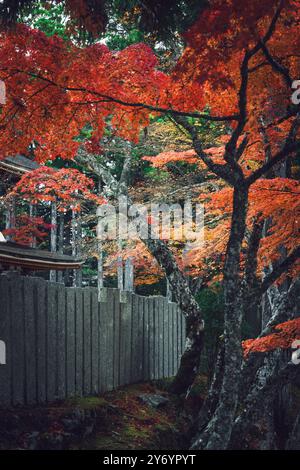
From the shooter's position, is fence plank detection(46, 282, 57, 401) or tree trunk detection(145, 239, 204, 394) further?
tree trunk detection(145, 239, 204, 394)

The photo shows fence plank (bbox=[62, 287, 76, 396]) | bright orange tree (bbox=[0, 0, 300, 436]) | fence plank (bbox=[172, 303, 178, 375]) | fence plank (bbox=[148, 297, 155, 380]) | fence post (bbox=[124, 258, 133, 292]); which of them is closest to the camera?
bright orange tree (bbox=[0, 0, 300, 436])

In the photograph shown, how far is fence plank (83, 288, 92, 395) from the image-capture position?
8.48 m

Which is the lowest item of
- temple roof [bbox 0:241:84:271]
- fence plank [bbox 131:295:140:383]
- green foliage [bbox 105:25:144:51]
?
fence plank [bbox 131:295:140:383]

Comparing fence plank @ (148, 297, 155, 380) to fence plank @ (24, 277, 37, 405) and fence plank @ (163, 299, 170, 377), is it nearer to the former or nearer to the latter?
fence plank @ (163, 299, 170, 377)

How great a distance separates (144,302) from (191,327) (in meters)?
1.06

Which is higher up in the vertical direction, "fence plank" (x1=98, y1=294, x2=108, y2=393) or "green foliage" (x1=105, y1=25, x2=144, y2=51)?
"green foliage" (x1=105, y1=25, x2=144, y2=51)

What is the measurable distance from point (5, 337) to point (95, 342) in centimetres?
221

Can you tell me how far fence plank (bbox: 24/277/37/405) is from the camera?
7145 millimetres

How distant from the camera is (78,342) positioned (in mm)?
8320

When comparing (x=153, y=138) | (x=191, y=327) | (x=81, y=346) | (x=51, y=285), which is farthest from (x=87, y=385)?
(x=153, y=138)

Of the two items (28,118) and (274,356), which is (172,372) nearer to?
(274,356)

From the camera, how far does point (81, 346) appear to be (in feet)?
27.6

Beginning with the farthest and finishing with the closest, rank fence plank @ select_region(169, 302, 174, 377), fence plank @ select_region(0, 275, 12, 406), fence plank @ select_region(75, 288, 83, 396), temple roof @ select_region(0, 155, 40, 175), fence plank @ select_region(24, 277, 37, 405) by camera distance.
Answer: temple roof @ select_region(0, 155, 40, 175) < fence plank @ select_region(169, 302, 174, 377) < fence plank @ select_region(75, 288, 83, 396) < fence plank @ select_region(24, 277, 37, 405) < fence plank @ select_region(0, 275, 12, 406)

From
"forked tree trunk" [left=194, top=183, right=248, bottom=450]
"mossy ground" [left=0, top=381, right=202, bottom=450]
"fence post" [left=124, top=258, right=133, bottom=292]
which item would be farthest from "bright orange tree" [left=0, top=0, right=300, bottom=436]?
"fence post" [left=124, top=258, right=133, bottom=292]
